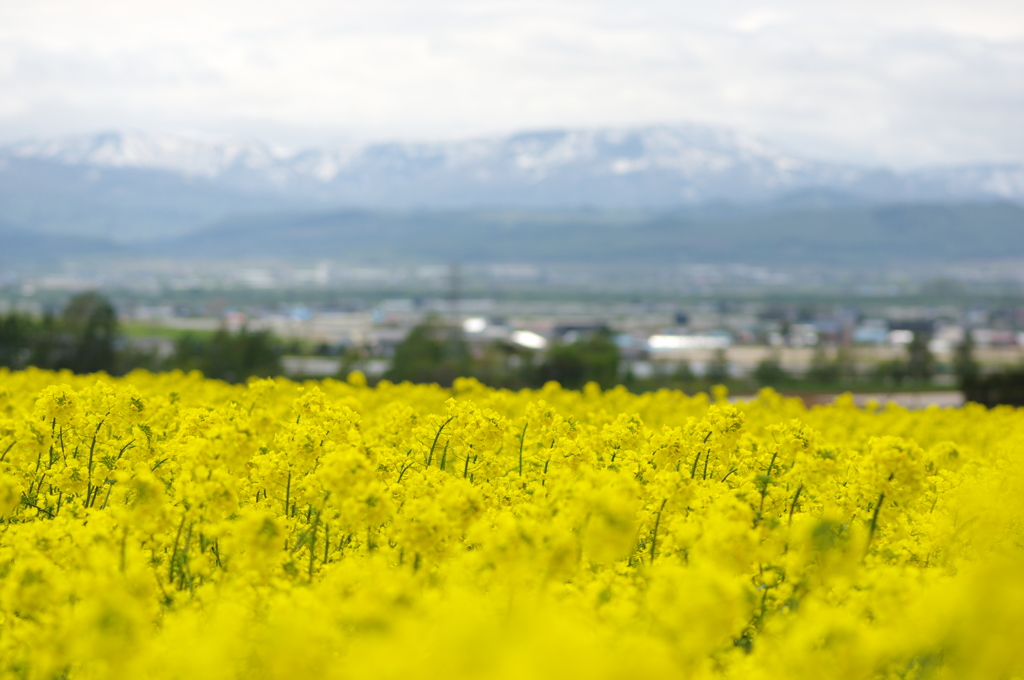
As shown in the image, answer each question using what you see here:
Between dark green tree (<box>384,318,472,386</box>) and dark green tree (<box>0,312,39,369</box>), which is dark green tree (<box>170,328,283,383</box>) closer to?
dark green tree (<box>384,318,472,386</box>)

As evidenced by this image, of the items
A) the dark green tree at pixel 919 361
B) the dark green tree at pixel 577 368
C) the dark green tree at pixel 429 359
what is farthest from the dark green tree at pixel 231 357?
the dark green tree at pixel 919 361

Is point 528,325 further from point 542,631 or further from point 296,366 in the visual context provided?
point 542,631

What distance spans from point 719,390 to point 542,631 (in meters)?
19.7

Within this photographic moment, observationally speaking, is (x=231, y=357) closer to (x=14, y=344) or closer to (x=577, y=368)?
(x=14, y=344)

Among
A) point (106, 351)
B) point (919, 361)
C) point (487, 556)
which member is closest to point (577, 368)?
point (106, 351)

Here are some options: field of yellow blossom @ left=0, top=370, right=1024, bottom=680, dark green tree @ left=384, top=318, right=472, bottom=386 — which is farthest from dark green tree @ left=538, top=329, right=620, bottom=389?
field of yellow blossom @ left=0, top=370, right=1024, bottom=680

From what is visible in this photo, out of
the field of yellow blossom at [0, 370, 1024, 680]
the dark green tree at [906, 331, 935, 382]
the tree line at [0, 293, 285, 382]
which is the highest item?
the field of yellow blossom at [0, 370, 1024, 680]

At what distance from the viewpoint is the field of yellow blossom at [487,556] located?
22.0 ft

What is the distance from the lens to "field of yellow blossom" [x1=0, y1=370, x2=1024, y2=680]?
6.72 m

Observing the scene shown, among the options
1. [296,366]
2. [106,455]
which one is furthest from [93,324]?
[106,455]

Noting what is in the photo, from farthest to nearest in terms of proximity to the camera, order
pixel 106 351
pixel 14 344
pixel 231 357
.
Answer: pixel 231 357 → pixel 106 351 → pixel 14 344

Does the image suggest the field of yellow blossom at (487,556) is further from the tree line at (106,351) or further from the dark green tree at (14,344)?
the tree line at (106,351)

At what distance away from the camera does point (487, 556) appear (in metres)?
7.93

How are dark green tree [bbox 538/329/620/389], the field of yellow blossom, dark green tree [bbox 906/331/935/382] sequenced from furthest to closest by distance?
dark green tree [bbox 906/331/935/382] < dark green tree [bbox 538/329/620/389] < the field of yellow blossom
